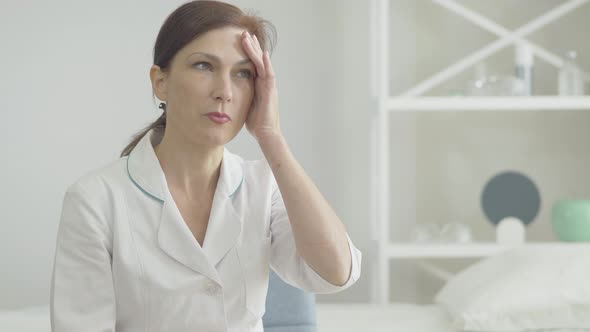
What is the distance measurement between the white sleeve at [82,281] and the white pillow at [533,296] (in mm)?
1069

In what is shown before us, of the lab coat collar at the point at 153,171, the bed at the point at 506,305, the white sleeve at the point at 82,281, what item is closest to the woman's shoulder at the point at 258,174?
the lab coat collar at the point at 153,171

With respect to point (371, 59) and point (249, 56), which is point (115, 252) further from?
point (371, 59)

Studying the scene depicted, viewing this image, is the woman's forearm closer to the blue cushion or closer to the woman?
the woman

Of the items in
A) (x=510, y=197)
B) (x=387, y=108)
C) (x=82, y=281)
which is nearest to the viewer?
(x=82, y=281)

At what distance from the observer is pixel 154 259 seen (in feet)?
4.18

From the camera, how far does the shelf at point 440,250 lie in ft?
9.21

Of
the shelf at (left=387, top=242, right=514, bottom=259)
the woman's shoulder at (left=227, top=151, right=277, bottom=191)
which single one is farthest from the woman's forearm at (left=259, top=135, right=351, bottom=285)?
the shelf at (left=387, top=242, right=514, bottom=259)

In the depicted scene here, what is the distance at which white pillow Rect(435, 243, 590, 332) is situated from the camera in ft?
6.66

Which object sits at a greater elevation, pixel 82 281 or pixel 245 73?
pixel 245 73

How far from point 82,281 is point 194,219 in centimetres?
20

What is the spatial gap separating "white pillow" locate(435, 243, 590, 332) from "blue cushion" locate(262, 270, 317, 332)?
1.66 feet

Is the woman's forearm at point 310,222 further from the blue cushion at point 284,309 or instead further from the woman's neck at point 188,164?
the blue cushion at point 284,309

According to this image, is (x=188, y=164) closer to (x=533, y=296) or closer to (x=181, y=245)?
(x=181, y=245)

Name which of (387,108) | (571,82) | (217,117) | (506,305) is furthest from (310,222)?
(571,82)
